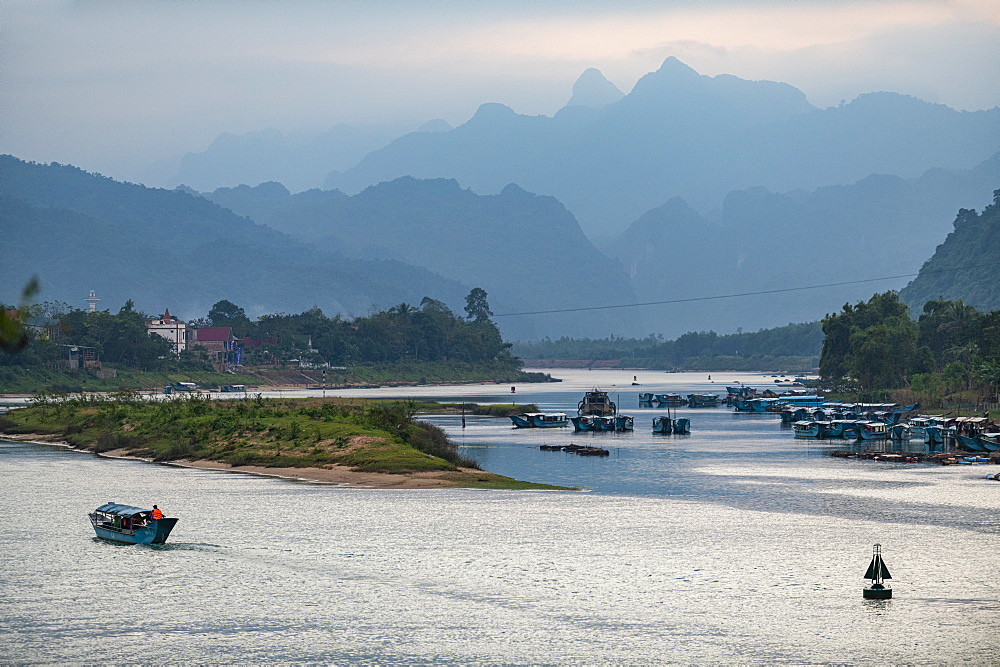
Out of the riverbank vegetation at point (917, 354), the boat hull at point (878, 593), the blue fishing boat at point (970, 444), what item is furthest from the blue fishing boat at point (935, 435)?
the boat hull at point (878, 593)

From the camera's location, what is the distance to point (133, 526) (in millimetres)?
48375

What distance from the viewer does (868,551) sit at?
1858 inches

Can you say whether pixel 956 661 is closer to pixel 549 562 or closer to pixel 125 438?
pixel 549 562

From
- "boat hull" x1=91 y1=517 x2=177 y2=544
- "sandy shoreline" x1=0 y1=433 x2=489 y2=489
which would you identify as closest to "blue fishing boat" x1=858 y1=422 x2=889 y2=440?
"sandy shoreline" x1=0 y1=433 x2=489 y2=489

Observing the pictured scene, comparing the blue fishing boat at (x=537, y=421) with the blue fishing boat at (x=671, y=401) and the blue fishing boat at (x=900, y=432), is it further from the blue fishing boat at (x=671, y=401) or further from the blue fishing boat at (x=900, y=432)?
the blue fishing boat at (x=671, y=401)

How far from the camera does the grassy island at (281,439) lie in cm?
7206

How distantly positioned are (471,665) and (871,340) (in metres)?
142

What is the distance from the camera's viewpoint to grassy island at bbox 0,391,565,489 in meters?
72.1

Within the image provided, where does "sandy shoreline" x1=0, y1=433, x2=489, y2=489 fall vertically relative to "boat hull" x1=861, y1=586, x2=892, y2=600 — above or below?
above

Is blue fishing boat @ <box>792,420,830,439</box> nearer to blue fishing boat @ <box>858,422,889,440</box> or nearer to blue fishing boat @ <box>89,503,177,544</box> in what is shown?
A: blue fishing boat @ <box>858,422,889,440</box>

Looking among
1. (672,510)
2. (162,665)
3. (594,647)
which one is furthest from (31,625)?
(672,510)

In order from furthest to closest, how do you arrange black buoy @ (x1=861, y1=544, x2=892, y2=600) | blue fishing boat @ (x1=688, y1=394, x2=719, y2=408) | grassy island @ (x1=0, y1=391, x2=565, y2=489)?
blue fishing boat @ (x1=688, y1=394, x2=719, y2=408)
grassy island @ (x1=0, y1=391, x2=565, y2=489)
black buoy @ (x1=861, y1=544, x2=892, y2=600)

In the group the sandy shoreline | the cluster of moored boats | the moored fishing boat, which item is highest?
the moored fishing boat

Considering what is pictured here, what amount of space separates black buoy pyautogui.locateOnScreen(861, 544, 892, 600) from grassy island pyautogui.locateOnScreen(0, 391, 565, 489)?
104ft
